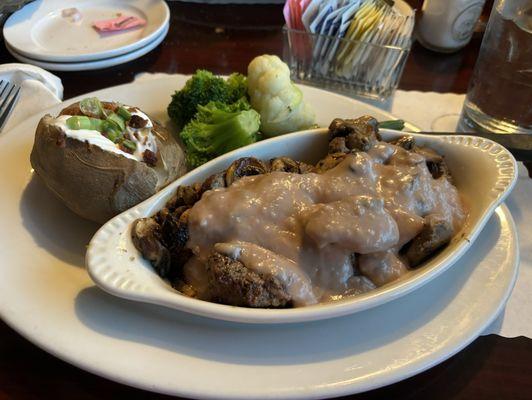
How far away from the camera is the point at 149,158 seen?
1.18 meters

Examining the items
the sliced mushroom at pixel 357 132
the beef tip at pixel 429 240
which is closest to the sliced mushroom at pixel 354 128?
the sliced mushroom at pixel 357 132

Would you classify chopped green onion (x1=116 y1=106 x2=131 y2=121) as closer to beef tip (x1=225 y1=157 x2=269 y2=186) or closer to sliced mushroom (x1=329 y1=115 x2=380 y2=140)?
beef tip (x1=225 y1=157 x2=269 y2=186)

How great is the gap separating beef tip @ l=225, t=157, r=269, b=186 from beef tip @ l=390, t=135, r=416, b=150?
0.33 meters

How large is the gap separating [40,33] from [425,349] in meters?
1.93

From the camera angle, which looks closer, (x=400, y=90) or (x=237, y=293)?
(x=237, y=293)

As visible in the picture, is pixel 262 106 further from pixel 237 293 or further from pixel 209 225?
pixel 237 293

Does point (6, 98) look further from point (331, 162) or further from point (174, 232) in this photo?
point (331, 162)

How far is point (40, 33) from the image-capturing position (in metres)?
2.00

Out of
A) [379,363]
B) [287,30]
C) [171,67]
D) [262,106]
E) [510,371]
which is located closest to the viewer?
[379,363]

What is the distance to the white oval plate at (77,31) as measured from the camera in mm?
1814

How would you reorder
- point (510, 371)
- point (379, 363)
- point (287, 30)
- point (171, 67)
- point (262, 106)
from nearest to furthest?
point (379, 363) < point (510, 371) < point (262, 106) < point (287, 30) < point (171, 67)

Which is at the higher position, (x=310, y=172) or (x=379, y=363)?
(x=310, y=172)

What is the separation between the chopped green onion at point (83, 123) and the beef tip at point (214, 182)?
0.32 m

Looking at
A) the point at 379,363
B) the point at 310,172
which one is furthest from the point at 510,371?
the point at 310,172
